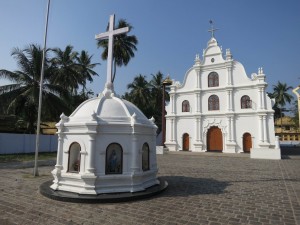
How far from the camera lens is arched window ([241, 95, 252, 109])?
83.4ft

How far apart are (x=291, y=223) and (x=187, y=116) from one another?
23.5 m

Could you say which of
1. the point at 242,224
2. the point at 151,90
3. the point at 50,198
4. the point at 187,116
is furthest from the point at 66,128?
the point at 151,90

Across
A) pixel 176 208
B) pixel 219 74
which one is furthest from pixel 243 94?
pixel 176 208

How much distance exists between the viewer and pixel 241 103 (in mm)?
25891

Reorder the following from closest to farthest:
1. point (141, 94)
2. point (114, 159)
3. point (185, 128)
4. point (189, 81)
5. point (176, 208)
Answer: point (176, 208) < point (114, 159) < point (185, 128) < point (189, 81) < point (141, 94)

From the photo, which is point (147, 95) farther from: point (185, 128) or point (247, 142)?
point (247, 142)

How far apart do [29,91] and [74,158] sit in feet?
58.2

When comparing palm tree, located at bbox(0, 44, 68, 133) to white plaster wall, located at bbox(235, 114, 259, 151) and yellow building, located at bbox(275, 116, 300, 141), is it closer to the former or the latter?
white plaster wall, located at bbox(235, 114, 259, 151)

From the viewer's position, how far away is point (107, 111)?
7.76 m

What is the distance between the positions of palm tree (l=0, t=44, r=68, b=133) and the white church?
1389cm

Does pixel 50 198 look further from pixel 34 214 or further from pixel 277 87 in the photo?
pixel 277 87

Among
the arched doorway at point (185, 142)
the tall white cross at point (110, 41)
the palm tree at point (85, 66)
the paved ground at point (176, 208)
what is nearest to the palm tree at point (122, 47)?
the palm tree at point (85, 66)

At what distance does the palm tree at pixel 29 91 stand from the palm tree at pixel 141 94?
16.4 metres

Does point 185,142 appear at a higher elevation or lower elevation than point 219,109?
lower
